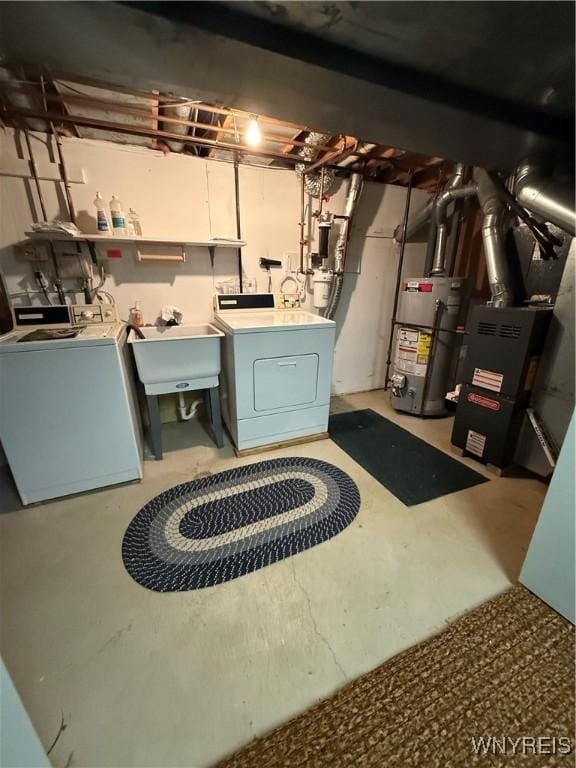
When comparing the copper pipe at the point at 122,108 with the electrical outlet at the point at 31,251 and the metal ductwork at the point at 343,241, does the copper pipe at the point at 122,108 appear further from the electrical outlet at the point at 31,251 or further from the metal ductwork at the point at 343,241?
the metal ductwork at the point at 343,241

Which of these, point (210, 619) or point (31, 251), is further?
point (31, 251)

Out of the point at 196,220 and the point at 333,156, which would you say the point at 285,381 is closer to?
the point at 196,220

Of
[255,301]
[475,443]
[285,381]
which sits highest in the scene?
[255,301]

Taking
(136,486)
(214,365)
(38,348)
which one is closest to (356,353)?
(214,365)

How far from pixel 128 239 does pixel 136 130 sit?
717mm

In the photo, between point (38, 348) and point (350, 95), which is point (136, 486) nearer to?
point (38, 348)

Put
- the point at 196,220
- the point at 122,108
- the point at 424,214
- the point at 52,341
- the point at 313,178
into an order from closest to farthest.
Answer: the point at 52,341 < the point at 122,108 < the point at 196,220 < the point at 313,178 < the point at 424,214

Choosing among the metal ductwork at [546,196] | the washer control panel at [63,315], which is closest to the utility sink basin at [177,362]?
the washer control panel at [63,315]

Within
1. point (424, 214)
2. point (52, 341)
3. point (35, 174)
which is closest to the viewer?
point (52, 341)

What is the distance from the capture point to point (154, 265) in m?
2.58

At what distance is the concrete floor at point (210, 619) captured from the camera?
1007 millimetres

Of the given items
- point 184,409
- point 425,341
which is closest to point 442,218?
point 425,341

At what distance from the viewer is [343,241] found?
2.96 m

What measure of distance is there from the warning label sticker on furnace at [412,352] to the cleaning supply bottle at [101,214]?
108 inches
